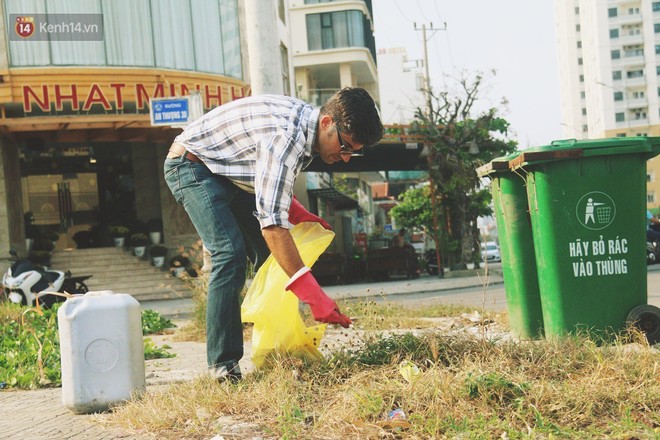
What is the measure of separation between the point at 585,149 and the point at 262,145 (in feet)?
8.33

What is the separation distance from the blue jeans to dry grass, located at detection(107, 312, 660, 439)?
195 mm

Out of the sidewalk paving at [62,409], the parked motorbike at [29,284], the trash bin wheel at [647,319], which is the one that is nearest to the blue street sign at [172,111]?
the sidewalk paving at [62,409]

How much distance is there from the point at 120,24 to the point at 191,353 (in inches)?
586

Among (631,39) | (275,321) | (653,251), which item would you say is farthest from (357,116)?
(631,39)

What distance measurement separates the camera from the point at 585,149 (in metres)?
5.55

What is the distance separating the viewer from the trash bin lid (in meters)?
5.52

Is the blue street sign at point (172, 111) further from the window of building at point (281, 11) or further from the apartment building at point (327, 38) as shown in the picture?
the apartment building at point (327, 38)

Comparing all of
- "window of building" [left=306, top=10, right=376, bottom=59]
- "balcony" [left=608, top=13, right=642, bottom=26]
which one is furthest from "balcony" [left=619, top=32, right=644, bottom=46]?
"window of building" [left=306, top=10, right=376, bottom=59]

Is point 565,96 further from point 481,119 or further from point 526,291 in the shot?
point 526,291

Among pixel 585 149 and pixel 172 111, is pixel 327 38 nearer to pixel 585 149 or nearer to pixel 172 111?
pixel 172 111

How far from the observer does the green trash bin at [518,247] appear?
6082 millimetres

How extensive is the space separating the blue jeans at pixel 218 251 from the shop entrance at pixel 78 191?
803 inches

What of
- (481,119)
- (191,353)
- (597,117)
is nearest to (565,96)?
(597,117)

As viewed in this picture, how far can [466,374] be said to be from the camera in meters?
3.60
